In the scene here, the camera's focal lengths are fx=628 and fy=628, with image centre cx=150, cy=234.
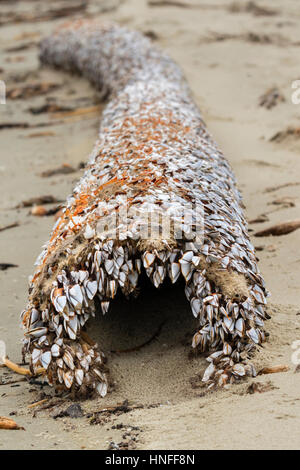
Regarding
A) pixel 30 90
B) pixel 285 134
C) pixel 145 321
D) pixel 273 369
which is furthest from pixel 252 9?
pixel 273 369

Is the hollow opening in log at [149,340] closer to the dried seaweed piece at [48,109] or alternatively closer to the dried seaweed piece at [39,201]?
the dried seaweed piece at [39,201]

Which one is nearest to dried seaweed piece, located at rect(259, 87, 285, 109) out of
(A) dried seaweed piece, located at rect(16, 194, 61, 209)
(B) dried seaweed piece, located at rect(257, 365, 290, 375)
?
(A) dried seaweed piece, located at rect(16, 194, 61, 209)

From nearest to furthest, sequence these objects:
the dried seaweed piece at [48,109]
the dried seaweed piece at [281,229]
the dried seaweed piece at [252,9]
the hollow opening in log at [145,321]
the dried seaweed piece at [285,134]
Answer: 1. the hollow opening in log at [145,321]
2. the dried seaweed piece at [281,229]
3. the dried seaweed piece at [285,134]
4. the dried seaweed piece at [48,109]
5. the dried seaweed piece at [252,9]

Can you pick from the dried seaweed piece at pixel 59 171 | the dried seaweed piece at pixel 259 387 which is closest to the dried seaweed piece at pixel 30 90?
the dried seaweed piece at pixel 59 171

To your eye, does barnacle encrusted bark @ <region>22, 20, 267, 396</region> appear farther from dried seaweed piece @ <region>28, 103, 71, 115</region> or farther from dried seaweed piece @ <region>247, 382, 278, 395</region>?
dried seaweed piece @ <region>28, 103, 71, 115</region>

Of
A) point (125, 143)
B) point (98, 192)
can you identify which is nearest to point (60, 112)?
point (125, 143)

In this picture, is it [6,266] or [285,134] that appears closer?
[6,266]

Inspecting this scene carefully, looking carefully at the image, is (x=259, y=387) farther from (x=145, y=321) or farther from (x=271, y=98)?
(x=271, y=98)

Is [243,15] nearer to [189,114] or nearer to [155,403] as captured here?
[189,114]

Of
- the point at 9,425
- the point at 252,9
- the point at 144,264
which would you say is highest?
the point at 252,9
